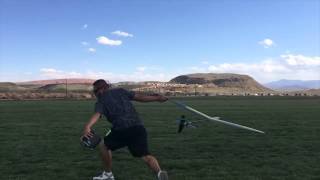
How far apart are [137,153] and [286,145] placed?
6858 millimetres

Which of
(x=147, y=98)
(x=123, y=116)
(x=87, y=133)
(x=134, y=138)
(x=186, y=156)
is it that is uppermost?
(x=147, y=98)

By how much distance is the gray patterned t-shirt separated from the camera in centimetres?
804

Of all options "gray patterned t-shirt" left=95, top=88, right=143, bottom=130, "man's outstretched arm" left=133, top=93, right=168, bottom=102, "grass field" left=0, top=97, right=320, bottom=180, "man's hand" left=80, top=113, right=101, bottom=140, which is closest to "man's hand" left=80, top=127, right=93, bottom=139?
"man's hand" left=80, top=113, right=101, bottom=140

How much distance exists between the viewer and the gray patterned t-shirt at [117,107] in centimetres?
804

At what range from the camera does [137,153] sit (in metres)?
8.17

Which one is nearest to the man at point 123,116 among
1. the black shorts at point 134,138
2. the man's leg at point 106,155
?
the black shorts at point 134,138

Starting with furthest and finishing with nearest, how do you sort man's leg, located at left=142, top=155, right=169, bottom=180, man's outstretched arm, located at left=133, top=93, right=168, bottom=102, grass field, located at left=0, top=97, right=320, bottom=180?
grass field, located at left=0, top=97, right=320, bottom=180 < man's outstretched arm, located at left=133, top=93, right=168, bottom=102 < man's leg, located at left=142, top=155, right=169, bottom=180

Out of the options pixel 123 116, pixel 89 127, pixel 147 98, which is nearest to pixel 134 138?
pixel 123 116

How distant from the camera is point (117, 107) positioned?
316 inches

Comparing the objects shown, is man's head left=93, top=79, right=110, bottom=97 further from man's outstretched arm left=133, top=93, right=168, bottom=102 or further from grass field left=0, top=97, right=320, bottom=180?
grass field left=0, top=97, right=320, bottom=180

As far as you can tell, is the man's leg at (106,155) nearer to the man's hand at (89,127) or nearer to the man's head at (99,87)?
the man's hand at (89,127)

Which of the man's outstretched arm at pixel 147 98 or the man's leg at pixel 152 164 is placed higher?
the man's outstretched arm at pixel 147 98

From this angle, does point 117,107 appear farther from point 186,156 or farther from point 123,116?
point 186,156

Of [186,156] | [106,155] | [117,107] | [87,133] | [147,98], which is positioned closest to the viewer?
[87,133]
